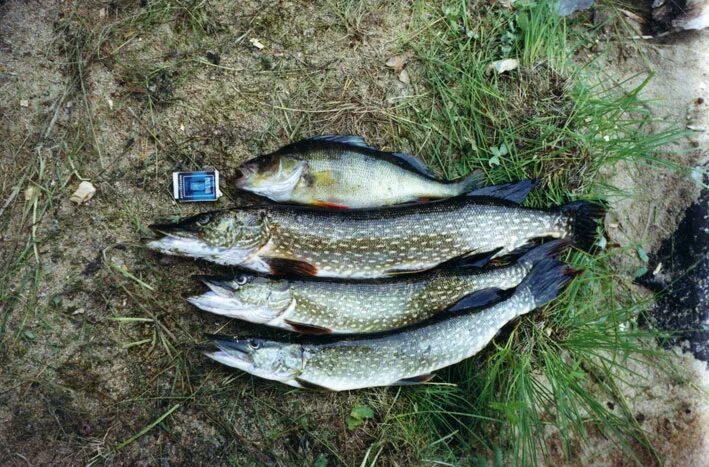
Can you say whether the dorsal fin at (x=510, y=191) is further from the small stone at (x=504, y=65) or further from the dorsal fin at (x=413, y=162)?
the small stone at (x=504, y=65)

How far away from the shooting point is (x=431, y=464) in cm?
318

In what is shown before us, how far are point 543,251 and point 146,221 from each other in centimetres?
254

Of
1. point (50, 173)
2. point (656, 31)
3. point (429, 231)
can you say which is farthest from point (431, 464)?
point (656, 31)

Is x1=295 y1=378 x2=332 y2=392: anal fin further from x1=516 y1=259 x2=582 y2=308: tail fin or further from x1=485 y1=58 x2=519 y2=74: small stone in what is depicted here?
x1=485 y1=58 x2=519 y2=74: small stone

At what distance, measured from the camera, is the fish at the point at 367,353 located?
2.93 metres

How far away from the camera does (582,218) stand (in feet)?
10.5

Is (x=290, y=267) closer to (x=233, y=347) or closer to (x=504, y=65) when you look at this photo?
(x=233, y=347)

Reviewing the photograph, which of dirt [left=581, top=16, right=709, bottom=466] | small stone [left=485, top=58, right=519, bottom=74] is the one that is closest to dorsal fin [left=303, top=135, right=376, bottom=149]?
small stone [left=485, top=58, right=519, bottom=74]

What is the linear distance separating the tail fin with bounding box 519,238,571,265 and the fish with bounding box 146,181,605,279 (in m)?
0.12

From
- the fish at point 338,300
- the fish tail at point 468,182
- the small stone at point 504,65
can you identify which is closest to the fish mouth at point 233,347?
the fish at point 338,300

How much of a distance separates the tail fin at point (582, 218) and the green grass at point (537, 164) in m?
0.16

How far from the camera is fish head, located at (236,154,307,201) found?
10.0 feet

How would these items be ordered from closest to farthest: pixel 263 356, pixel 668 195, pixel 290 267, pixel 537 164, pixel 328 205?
1. pixel 263 356
2. pixel 290 267
3. pixel 328 205
4. pixel 537 164
5. pixel 668 195

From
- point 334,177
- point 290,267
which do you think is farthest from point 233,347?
point 334,177
